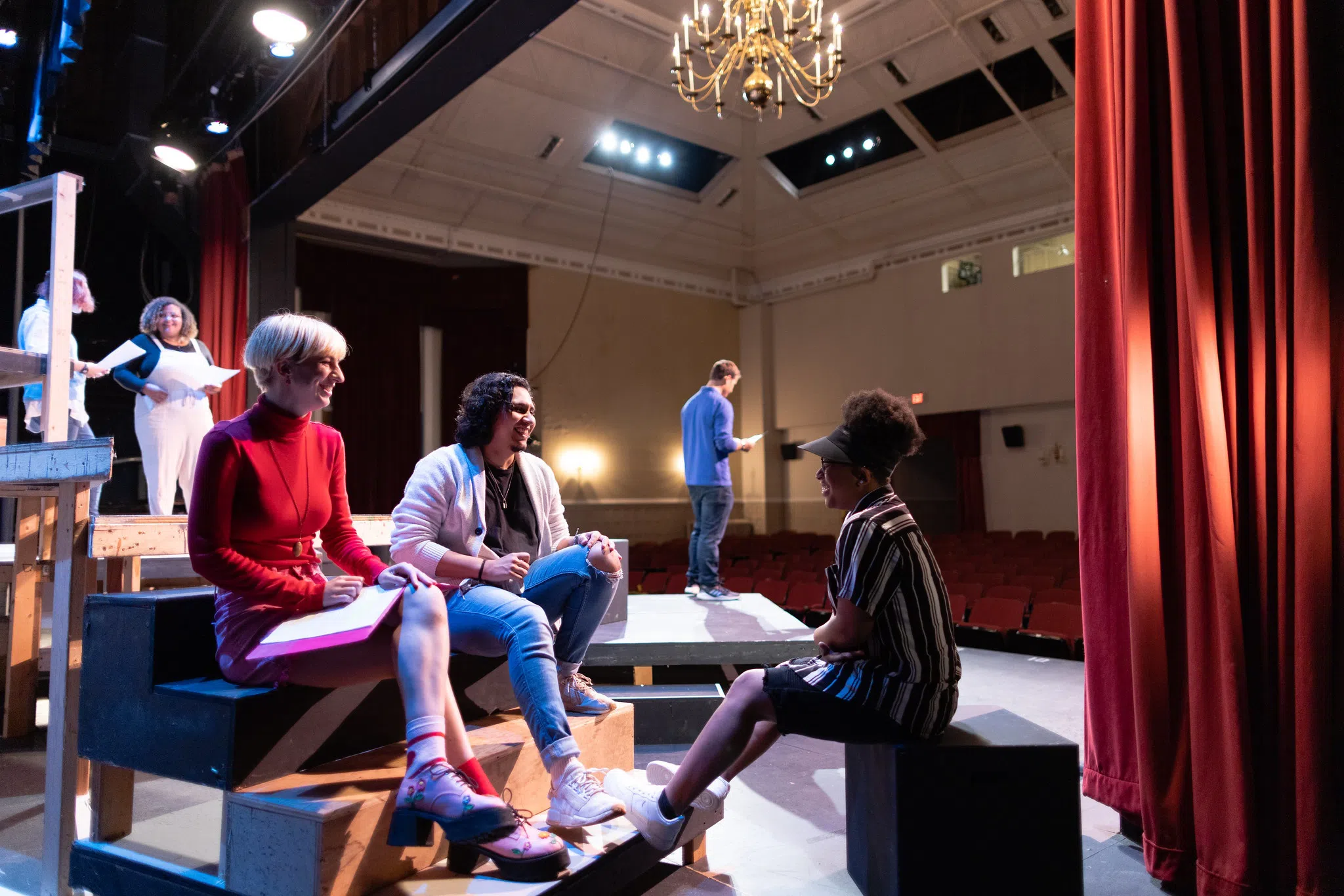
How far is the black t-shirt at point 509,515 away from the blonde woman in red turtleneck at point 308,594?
1.44 feet

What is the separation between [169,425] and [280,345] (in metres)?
2.34

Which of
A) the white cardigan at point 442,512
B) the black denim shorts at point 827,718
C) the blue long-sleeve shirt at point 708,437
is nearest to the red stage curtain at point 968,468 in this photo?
the blue long-sleeve shirt at point 708,437

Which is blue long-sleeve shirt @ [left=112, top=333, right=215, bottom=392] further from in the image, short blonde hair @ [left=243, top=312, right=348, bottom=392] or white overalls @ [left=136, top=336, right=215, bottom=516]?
short blonde hair @ [left=243, top=312, right=348, bottom=392]

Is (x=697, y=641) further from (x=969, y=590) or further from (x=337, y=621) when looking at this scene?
(x=969, y=590)

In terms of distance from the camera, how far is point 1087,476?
2.46 meters

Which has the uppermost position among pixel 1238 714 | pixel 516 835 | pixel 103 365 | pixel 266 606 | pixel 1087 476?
pixel 103 365

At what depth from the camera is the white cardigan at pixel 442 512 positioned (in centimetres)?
212

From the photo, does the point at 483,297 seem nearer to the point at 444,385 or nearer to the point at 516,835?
the point at 444,385

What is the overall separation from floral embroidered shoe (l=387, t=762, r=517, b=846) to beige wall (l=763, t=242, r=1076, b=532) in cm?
1018

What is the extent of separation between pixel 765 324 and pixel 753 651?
428 inches

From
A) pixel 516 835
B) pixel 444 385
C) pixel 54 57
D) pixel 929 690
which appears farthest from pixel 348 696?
pixel 444 385

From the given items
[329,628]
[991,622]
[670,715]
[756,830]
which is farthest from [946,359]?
[329,628]

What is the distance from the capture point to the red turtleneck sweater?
5.63 feet

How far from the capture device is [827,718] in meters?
1.91
